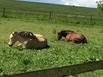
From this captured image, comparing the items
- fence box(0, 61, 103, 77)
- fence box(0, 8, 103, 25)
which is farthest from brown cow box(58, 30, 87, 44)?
fence box(0, 8, 103, 25)

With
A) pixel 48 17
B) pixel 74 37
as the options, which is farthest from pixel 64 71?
pixel 48 17

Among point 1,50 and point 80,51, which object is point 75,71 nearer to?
point 1,50

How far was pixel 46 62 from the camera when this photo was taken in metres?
12.7

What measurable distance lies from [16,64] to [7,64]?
0.99 feet

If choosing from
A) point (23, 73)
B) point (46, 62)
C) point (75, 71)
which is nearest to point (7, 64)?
point (46, 62)

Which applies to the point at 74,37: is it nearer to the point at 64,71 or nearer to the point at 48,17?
the point at 64,71

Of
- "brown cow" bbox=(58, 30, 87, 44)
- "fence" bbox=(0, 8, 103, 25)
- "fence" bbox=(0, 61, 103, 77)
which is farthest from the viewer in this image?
"fence" bbox=(0, 8, 103, 25)

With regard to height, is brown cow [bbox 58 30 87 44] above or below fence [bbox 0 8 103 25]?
above

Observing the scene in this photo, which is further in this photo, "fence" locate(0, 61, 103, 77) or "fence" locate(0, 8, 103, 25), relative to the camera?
"fence" locate(0, 8, 103, 25)

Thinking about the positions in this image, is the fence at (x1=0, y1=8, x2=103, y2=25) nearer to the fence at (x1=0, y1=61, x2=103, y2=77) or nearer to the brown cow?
the brown cow

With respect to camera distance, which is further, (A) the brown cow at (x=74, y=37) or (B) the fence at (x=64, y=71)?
(A) the brown cow at (x=74, y=37)

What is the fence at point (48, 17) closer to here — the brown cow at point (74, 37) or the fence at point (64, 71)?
the brown cow at point (74, 37)

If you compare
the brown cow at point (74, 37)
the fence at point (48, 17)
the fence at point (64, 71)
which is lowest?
the fence at point (48, 17)

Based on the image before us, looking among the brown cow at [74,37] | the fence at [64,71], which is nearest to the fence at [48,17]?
the brown cow at [74,37]
